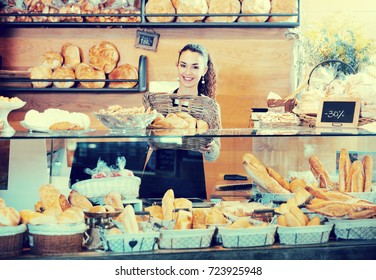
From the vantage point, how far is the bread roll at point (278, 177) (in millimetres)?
1933

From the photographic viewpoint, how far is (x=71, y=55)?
11.7 ft

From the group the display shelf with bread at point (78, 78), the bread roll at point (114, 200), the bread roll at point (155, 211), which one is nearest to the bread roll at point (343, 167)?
the bread roll at point (155, 211)

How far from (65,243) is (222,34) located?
7.84ft

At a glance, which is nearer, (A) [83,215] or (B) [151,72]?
(A) [83,215]

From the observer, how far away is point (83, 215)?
168 cm

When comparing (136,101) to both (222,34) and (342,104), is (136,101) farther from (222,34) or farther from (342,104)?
(342,104)

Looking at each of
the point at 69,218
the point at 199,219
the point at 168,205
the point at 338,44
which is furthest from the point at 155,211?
the point at 338,44

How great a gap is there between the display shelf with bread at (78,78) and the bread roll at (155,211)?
5.75 feet

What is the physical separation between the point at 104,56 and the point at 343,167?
2.08 meters

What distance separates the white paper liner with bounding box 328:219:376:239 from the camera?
175cm

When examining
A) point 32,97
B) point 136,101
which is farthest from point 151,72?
point 32,97

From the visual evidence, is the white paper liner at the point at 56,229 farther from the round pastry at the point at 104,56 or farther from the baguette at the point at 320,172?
the round pastry at the point at 104,56

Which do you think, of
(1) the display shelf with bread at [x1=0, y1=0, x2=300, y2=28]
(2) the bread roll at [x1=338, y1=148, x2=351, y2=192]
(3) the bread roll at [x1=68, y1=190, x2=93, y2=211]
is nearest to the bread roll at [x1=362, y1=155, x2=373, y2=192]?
(2) the bread roll at [x1=338, y1=148, x2=351, y2=192]
